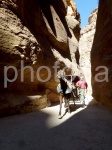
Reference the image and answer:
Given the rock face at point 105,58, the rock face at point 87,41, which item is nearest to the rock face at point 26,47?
the rock face at point 105,58

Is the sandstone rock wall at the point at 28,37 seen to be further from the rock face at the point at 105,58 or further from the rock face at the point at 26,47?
the rock face at the point at 105,58

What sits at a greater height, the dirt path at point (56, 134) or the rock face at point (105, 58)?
the rock face at point (105, 58)

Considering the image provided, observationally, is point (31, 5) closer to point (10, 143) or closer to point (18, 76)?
point (18, 76)

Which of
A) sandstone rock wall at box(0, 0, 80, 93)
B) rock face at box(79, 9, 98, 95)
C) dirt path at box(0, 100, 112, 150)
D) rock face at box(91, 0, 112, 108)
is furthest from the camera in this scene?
rock face at box(79, 9, 98, 95)

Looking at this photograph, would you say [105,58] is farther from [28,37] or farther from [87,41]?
[87,41]

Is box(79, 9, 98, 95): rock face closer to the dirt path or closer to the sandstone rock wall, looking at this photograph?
the sandstone rock wall

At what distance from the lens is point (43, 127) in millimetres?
6621

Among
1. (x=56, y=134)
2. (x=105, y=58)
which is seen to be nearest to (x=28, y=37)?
(x=105, y=58)

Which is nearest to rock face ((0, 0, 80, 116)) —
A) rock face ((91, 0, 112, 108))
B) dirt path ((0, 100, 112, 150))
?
dirt path ((0, 100, 112, 150))

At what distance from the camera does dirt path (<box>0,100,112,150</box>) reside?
4.89 m

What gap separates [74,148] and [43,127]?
2122 millimetres

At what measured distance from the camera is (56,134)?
19.0 ft

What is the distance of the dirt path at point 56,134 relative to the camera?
16.0 ft

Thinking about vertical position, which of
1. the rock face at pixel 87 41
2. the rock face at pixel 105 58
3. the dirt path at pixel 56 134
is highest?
the rock face at pixel 87 41
